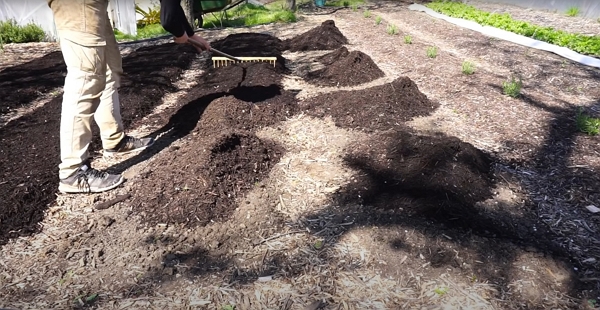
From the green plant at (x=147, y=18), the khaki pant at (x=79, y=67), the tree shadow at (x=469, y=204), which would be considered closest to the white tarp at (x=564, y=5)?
the tree shadow at (x=469, y=204)

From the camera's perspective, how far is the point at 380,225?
2680mm

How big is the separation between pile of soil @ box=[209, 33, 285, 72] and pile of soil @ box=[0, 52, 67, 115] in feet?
8.06

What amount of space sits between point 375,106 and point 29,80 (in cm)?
475

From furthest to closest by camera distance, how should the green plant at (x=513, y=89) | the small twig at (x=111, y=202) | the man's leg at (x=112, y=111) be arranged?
the green plant at (x=513, y=89), the man's leg at (x=112, y=111), the small twig at (x=111, y=202)

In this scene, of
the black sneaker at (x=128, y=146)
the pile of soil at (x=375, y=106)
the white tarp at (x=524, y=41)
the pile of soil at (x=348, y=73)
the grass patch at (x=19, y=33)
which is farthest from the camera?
the grass patch at (x=19, y=33)

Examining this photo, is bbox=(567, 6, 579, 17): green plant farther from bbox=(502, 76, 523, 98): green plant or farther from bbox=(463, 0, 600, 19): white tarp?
bbox=(502, 76, 523, 98): green plant

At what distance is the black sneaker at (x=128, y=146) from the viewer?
3.61m

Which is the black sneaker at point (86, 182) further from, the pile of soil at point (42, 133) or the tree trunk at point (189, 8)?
the tree trunk at point (189, 8)

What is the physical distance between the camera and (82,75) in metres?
2.83

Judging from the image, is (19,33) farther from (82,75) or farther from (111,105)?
(82,75)

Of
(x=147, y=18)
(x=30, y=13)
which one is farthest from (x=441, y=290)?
(x=147, y=18)

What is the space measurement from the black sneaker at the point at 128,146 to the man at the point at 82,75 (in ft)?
1.76

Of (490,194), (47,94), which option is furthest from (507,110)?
(47,94)

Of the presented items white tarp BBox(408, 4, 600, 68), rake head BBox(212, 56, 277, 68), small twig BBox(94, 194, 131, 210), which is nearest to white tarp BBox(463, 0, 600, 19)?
white tarp BBox(408, 4, 600, 68)
